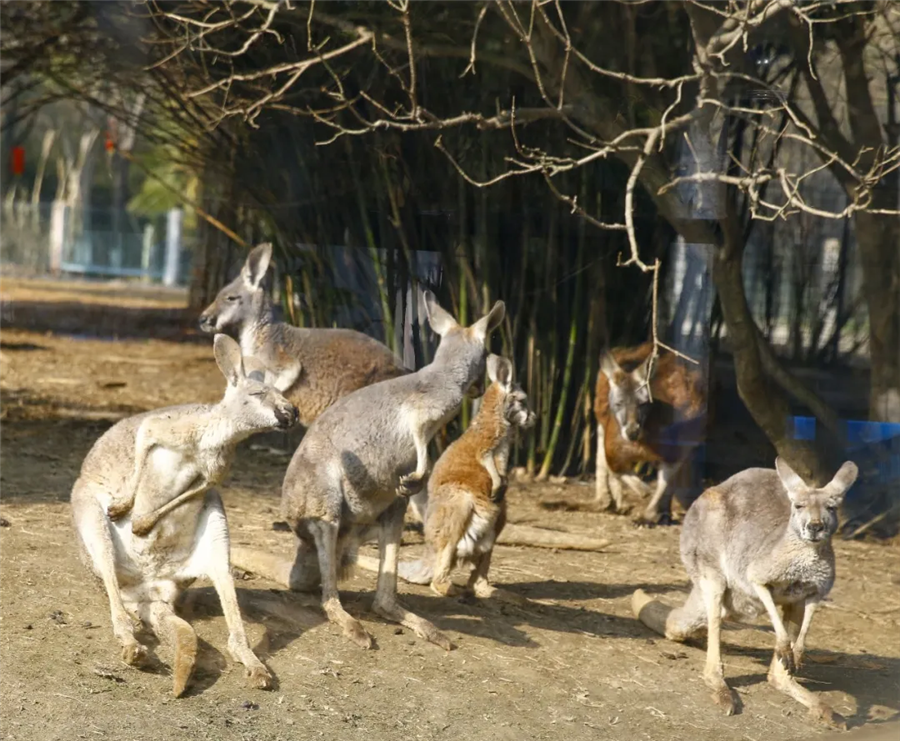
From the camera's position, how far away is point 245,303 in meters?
7.53

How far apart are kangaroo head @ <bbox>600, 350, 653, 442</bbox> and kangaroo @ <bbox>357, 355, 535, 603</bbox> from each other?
192 cm

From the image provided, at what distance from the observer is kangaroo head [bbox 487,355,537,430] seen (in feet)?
19.3

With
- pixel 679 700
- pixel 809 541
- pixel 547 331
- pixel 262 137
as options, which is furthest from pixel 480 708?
pixel 262 137

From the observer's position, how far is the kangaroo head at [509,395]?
19.3ft

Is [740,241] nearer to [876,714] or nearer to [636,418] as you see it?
[636,418]

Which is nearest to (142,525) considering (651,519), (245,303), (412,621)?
(412,621)

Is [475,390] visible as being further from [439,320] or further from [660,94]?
[660,94]

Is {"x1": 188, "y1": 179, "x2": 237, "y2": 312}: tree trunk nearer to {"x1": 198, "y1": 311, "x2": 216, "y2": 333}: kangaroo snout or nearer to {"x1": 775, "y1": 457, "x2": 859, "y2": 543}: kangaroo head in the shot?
{"x1": 198, "y1": 311, "x2": 216, "y2": 333}: kangaroo snout

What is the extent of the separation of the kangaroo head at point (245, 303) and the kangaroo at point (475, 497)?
6.59 feet

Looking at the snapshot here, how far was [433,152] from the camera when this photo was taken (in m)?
8.11

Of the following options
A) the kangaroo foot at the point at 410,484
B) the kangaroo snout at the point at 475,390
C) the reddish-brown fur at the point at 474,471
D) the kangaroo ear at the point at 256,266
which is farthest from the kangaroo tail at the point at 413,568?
the kangaroo ear at the point at 256,266

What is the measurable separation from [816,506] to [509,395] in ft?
5.56

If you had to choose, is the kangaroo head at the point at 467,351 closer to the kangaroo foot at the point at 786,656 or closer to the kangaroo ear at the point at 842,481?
the kangaroo ear at the point at 842,481

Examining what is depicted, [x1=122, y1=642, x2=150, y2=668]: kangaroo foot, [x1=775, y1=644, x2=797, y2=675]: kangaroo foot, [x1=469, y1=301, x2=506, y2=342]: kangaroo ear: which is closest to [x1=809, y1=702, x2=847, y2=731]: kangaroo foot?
[x1=775, y1=644, x2=797, y2=675]: kangaroo foot
